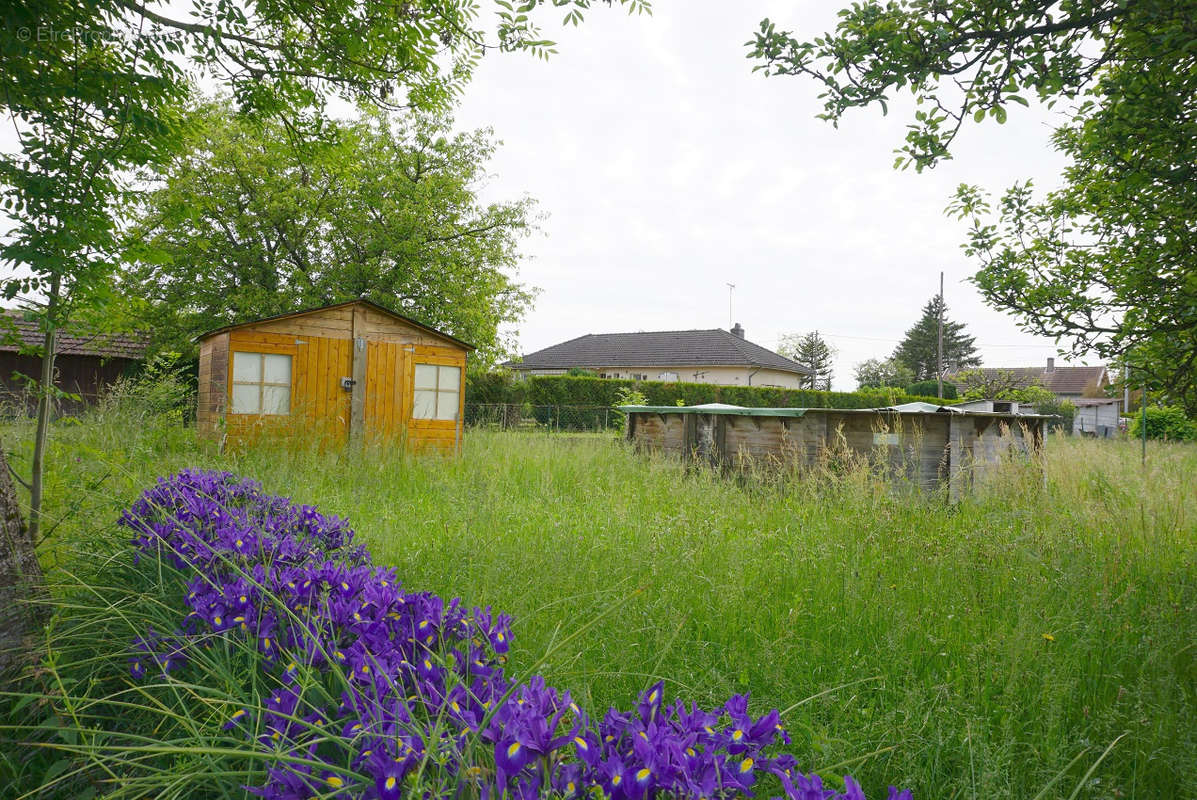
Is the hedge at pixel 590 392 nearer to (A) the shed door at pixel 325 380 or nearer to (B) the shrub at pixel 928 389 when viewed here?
(A) the shed door at pixel 325 380

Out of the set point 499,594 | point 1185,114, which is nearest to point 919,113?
point 1185,114

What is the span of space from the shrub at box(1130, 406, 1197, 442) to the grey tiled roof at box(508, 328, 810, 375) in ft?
67.6

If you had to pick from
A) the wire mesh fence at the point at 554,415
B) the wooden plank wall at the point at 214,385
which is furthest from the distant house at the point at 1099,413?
the wooden plank wall at the point at 214,385

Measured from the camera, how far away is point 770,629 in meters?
2.97

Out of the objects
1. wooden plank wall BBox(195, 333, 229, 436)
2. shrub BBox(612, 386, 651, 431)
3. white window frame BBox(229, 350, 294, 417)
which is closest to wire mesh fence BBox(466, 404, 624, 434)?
shrub BBox(612, 386, 651, 431)

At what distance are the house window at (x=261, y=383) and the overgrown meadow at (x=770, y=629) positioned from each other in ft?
10.8

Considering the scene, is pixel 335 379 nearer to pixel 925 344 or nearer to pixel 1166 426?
pixel 1166 426

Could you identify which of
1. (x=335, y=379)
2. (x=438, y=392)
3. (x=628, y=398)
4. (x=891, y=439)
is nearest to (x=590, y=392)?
(x=628, y=398)

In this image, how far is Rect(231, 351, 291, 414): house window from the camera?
928 cm

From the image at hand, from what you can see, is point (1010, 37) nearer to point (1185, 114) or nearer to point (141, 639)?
point (1185, 114)

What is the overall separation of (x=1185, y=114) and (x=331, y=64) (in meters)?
4.93

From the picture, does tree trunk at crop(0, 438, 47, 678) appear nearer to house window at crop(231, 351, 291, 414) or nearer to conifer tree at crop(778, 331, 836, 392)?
house window at crop(231, 351, 291, 414)

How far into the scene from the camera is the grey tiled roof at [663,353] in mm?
41406

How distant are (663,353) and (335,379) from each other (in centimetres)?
3444
